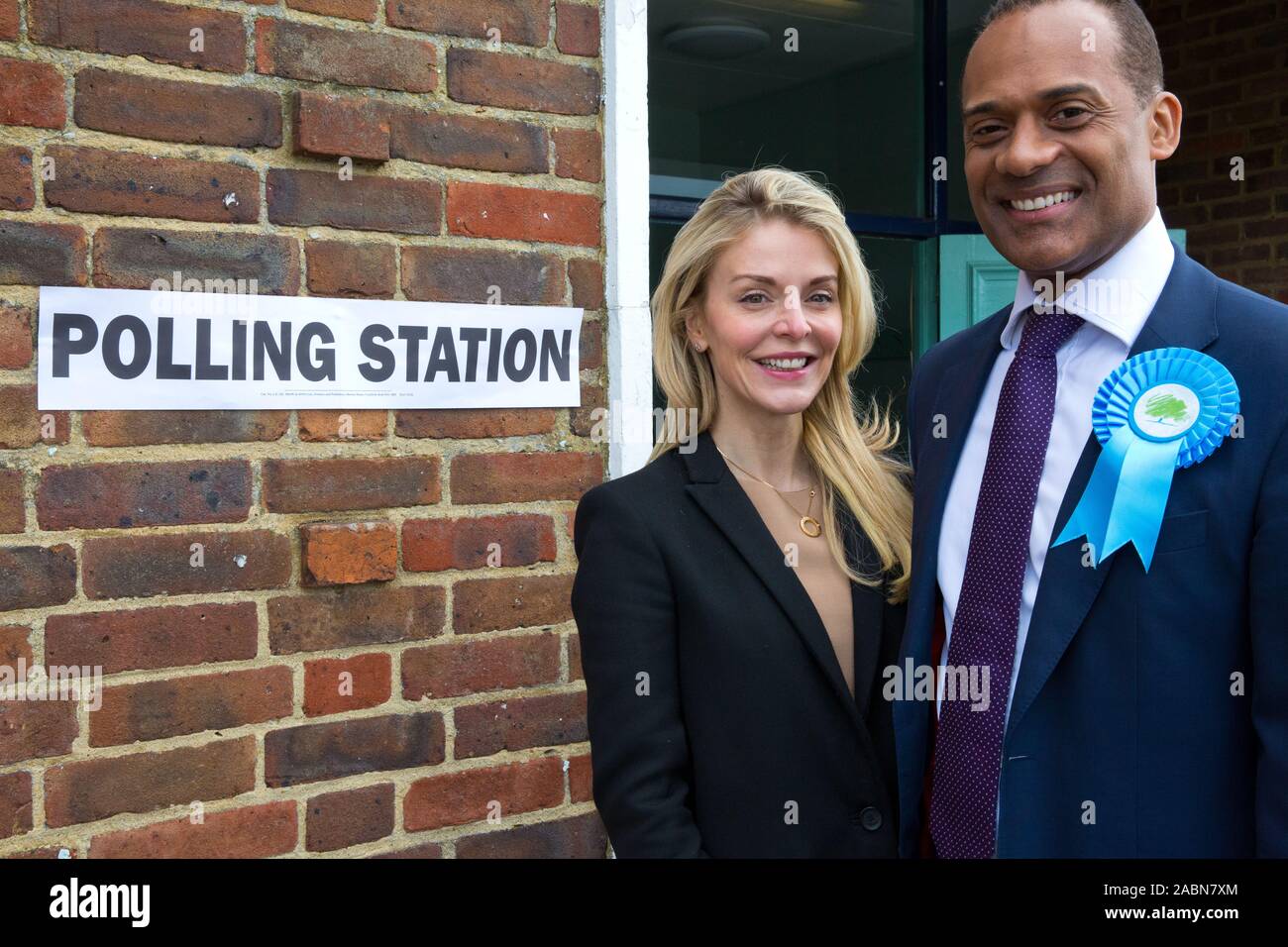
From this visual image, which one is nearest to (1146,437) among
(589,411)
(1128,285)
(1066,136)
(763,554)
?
(1128,285)

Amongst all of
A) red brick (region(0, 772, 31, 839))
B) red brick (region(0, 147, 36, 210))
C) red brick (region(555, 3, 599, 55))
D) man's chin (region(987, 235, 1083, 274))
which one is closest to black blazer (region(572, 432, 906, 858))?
man's chin (region(987, 235, 1083, 274))

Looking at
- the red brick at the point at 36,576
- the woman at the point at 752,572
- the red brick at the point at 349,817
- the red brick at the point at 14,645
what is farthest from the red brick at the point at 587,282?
the red brick at the point at 14,645

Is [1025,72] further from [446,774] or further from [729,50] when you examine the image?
[729,50]

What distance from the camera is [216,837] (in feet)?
7.37

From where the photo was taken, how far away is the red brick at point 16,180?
6.72 feet

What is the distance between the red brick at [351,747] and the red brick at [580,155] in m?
1.20

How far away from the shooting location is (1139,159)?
1572 millimetres

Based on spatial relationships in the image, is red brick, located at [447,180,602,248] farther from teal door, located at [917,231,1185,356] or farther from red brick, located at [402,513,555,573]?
teal door, located at [917,231,1185,356]

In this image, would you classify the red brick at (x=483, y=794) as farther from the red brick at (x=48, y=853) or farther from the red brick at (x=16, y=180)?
the red brick at (x=16, y=180)

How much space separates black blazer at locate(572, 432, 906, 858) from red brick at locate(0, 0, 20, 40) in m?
1.32

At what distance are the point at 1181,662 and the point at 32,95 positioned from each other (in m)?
1.99

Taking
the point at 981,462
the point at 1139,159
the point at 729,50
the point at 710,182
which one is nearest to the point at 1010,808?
the point at 981,462

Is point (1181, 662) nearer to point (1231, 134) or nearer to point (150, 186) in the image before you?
point (150, 186)

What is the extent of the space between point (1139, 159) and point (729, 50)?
2869 millimetres
